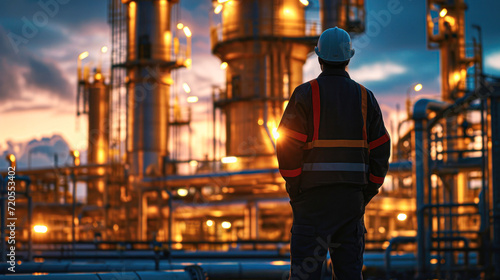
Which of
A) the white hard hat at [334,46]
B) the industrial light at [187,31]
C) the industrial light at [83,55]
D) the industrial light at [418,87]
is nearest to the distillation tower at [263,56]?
the industrial light at [187,31]

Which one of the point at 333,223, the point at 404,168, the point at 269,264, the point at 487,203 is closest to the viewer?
the point at 333,223

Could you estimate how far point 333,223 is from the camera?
3463 millimetres

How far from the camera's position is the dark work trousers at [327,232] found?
3461 millimetres

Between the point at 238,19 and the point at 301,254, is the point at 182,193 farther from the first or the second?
the point at 301,254

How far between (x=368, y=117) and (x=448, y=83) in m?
22.7

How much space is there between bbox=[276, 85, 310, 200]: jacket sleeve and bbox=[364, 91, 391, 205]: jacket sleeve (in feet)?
1.23

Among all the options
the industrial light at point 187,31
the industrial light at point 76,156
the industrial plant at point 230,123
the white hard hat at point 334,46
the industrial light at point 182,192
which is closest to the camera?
the white hard hat at point 334,46

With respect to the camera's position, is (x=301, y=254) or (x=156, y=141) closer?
(x=301, y=254)

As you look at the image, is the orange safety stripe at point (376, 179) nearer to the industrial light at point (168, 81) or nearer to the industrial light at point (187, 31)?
the industrial light at point (168, 81)

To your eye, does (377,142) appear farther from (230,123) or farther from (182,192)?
(182,192)

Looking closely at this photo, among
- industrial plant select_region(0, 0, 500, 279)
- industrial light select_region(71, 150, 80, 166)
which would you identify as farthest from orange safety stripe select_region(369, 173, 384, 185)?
industrial light select_region(71, 150, 80, 166)

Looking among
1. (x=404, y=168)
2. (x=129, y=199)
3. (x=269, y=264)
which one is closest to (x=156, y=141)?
(x=129, y=199)

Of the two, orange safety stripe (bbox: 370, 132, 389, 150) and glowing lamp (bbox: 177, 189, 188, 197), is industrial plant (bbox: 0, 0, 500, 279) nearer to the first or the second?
glowing lamp (bbox: 177, 189, 188, 197)

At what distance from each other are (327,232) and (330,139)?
1.49 ft
